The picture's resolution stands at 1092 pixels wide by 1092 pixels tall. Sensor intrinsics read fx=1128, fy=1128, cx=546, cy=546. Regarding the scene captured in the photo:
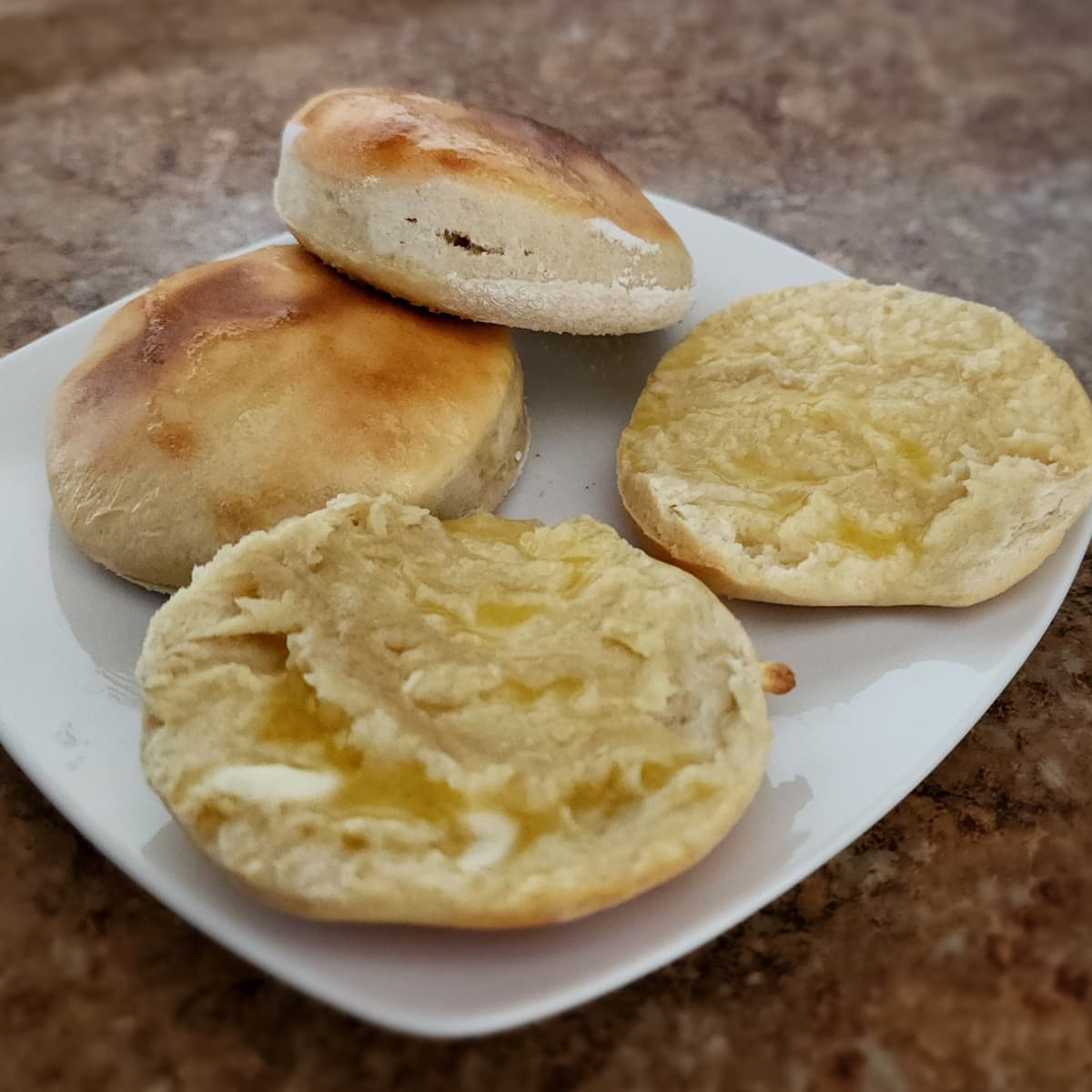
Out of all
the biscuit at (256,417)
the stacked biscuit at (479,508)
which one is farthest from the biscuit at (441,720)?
the biscuit at (256,417)

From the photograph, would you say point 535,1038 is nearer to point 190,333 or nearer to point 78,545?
point 78,545

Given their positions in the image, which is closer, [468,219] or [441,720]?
[441,720]

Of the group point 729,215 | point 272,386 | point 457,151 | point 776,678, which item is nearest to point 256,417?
point 272,386

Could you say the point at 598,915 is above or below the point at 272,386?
below

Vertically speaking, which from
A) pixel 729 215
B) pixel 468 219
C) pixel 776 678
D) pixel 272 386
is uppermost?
pixel 468 219

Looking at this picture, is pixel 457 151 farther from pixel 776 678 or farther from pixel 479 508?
pixel 776 678

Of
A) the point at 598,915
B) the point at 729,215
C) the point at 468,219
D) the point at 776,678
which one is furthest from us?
the point at 729,215

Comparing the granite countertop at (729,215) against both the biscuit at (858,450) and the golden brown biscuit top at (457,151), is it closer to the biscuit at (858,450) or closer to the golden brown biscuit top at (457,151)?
the biscuit at (858,450)

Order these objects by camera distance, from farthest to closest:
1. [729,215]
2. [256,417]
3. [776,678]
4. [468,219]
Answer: [729,215], [468,219], [256,417], [776,678]
